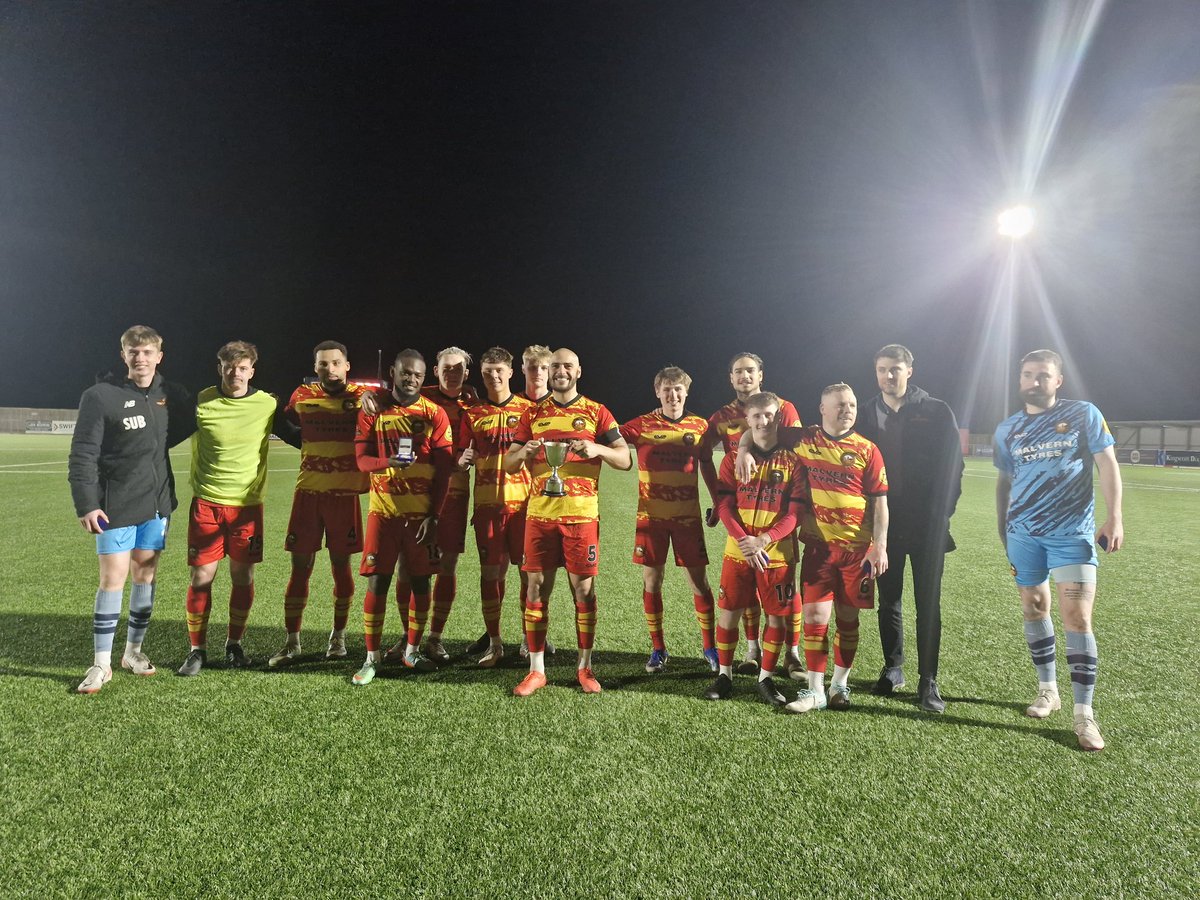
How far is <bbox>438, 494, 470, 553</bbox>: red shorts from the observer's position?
14.2 ft

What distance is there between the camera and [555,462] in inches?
139

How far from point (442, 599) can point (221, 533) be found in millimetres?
1548

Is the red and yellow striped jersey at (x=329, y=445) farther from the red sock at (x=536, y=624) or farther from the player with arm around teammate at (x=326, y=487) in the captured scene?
the red sock at (x=536, y=624)

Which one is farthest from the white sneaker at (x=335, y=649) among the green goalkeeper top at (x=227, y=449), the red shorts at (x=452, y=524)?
the green goalkeeper top at (x=227, y=449)

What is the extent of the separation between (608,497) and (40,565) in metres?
10.8

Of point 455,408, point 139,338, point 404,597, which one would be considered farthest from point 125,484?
point 455,408

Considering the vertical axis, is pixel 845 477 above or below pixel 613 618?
above

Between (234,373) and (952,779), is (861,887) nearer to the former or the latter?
(952,779)

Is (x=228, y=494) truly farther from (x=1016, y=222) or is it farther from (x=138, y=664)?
(x=1016, y=222)

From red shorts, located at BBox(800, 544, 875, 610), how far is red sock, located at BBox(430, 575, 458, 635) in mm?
2514

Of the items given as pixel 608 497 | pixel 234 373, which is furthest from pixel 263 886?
pixel 608 497

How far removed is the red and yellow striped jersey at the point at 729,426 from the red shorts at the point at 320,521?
2.54m

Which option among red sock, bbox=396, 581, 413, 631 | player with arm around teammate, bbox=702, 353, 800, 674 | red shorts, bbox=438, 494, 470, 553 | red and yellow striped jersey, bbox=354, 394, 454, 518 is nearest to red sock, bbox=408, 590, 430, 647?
red sock, bbox=396, 581, 413, 631

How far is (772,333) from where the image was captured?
43094 mm
